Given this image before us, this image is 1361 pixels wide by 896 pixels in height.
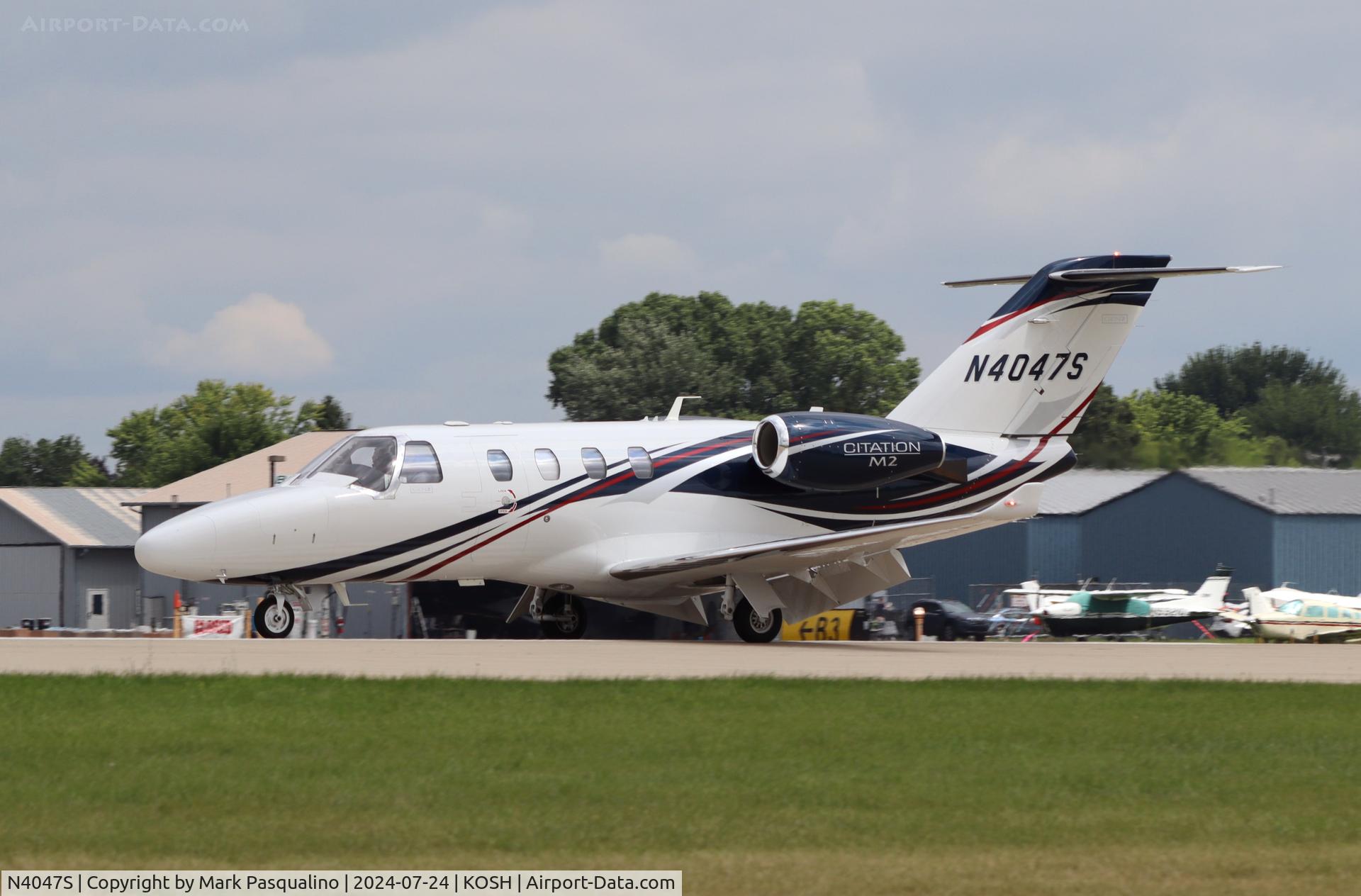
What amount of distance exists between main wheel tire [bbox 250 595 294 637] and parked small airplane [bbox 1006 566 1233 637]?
75.0 feet

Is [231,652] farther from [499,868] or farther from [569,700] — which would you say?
[499,868]

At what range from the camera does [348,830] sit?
927 centimetres

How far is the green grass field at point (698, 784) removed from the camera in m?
8.81

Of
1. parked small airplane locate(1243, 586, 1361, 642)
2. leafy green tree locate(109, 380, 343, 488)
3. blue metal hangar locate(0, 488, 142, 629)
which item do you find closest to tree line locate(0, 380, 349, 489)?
leafy green tree locate(109, 380, 343, 488)

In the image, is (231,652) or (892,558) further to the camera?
(892,558)

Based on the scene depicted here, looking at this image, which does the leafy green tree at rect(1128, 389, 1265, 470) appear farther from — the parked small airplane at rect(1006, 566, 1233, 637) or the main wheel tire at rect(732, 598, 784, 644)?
the main wheel tire at rect(732, 598, 784, 644)

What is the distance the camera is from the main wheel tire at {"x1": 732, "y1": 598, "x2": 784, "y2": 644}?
2533cm

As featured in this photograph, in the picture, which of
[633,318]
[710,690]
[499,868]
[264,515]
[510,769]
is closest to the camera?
[499,868]

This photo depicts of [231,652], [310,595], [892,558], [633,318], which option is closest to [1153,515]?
[892,558]

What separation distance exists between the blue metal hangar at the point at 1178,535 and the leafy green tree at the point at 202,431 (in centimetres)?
5083

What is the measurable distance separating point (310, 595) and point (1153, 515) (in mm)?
36766

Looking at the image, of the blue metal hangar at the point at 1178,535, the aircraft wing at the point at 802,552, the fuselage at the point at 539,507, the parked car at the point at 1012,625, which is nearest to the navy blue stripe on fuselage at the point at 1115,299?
the fuselage at the point at 539,507

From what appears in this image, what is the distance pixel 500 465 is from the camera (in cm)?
2402

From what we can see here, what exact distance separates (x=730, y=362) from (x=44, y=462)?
48.2 m
